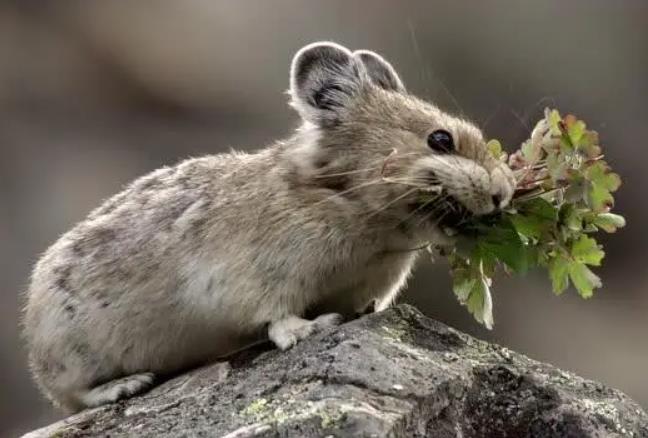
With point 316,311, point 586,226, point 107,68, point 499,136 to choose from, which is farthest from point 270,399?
point 107,68

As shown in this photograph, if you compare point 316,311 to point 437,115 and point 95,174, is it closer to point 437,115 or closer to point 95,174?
point 437,115

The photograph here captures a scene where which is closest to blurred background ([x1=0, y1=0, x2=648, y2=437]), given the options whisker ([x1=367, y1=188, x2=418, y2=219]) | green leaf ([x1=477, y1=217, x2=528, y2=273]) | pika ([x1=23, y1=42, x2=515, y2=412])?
pika ([x1=23, y1=42, x2=515, y2=412])

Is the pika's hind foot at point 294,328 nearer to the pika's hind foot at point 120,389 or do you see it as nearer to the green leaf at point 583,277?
the pika's hind foot at point 120,389

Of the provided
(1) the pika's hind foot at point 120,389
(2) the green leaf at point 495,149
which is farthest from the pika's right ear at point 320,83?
(1) the pika's hind foot at point 120,389

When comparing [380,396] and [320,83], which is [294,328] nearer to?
[380,396]

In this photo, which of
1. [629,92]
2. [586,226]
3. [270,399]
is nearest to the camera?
[270,399]

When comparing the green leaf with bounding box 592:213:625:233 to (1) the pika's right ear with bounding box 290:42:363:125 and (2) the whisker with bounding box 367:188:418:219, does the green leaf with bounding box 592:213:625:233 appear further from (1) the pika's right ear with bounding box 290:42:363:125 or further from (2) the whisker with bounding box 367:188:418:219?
(1) the pika's right ear with bounding box 290:42:363:125

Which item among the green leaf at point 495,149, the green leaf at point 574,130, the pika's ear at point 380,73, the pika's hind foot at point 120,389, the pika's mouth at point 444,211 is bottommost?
the pika's hind foot at point 120,389
